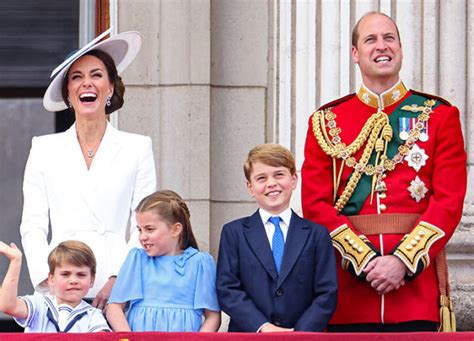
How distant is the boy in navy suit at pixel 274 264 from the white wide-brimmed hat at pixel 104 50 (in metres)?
0.75

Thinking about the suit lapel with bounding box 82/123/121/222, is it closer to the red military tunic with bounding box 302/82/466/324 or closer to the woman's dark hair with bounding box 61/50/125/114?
the woman's dark hair with bounding box 61/50/125/114

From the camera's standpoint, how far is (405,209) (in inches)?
242

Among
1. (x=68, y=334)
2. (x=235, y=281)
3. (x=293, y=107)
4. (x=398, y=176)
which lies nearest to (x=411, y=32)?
(x=293, y=107)

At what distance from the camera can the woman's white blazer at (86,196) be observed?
→ 244 inches

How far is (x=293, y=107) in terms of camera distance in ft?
25.7

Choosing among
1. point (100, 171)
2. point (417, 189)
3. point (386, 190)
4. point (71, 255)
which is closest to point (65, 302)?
point (71, 255)

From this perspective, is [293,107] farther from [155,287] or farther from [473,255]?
[155,287]

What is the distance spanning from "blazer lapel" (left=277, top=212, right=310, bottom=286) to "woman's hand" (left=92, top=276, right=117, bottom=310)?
0.68 m

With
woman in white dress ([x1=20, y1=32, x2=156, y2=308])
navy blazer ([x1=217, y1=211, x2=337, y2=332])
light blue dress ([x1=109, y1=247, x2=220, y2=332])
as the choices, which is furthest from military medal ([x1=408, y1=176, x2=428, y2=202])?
woman in white dress ([x1=20, y1=32, x2=156, y2=308])

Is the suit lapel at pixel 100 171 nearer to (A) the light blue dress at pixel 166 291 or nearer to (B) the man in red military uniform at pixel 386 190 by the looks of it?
(A) the light blue dress at pixel 166 291

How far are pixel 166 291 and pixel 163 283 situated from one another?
0.11 feet

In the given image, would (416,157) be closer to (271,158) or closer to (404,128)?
(404,128)

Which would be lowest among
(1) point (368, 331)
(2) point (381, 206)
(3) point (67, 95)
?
(1) point (368, 331)

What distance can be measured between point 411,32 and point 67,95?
2.01m
